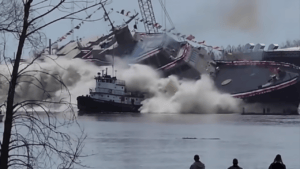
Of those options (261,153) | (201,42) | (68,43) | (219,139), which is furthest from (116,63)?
(261,153)

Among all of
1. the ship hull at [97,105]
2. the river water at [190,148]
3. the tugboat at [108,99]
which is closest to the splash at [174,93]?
the tugboat at [108,99]

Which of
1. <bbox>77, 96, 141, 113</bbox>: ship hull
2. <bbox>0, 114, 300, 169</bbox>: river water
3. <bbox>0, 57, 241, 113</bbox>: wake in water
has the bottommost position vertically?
<bbox>0, 114, 300, 169</bbox>: river water

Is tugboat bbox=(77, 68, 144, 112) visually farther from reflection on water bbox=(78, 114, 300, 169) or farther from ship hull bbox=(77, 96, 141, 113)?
reflection on water bbox=(78, 114, 300, 169)

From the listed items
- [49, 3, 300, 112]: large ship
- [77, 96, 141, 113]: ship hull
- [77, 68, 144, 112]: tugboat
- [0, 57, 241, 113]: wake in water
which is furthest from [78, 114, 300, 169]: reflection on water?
[0, 57, 241, 113]: wake in water

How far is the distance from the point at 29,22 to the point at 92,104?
86235mm

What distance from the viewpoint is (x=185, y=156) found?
36.6 m

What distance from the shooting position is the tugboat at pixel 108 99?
96.6m

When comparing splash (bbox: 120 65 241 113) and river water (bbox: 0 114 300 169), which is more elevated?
splash (bbox: 120 65 241 113)

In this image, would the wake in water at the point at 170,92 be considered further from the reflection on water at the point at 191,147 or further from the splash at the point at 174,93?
the reflection on water at the point at 191,147

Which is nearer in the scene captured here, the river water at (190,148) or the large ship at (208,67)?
the river water at (190,148)

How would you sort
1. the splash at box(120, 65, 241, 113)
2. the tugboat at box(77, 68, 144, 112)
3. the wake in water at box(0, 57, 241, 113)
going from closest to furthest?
the tugboat at box(77, 68, 144, 112) < the wake in water at box(0, 57, 241, 113) < the splash at box(120, 65, 241, 113)

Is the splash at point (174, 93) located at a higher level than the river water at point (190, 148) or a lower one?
higher

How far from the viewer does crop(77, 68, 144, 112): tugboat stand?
9662 centimetres

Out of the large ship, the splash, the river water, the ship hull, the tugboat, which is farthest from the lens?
the splash
